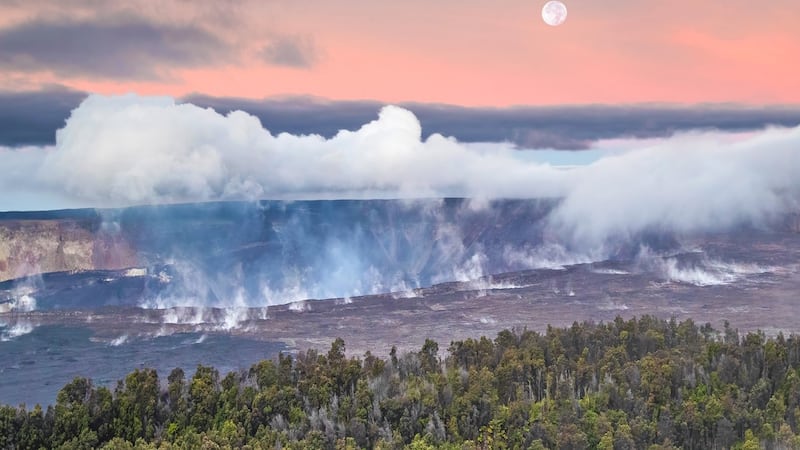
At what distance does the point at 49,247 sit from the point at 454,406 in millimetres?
115230

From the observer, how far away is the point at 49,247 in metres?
142

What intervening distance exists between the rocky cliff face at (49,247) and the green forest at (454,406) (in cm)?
9669

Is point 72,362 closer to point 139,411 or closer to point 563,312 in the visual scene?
point 139,411

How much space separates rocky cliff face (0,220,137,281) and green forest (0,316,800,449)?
317 feet

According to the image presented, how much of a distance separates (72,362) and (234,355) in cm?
1493

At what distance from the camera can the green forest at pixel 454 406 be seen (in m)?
42.8

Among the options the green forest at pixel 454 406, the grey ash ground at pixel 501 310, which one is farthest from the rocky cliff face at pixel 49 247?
the green forest at pixel 454 406

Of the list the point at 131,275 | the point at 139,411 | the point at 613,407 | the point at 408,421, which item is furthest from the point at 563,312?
the point at 131,275

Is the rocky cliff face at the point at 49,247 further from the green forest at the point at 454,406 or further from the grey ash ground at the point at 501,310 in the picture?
the green forest at the point at 454,406

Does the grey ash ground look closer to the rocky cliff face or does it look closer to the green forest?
the green forest

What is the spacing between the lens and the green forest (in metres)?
42.8

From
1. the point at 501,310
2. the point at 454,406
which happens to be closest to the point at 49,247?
the point at 501,310

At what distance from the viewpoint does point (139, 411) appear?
4709 centimetres

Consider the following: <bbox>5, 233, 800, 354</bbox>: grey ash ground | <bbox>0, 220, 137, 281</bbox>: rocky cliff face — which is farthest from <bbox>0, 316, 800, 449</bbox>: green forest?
<bbox>0, 220, 137, 281</bbox>: rocky cliff face
